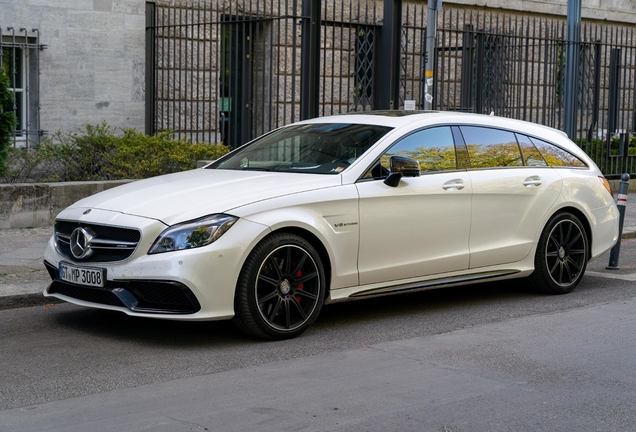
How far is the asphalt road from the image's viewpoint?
15.8 feet

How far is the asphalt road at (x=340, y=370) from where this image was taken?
480 cm

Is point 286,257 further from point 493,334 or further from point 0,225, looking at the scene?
point 0,225

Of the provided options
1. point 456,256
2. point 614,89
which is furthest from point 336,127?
point 614,89

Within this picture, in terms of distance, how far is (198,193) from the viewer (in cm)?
650

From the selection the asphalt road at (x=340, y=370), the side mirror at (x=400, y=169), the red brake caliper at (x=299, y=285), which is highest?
the side mirror at (x=400, y=169)

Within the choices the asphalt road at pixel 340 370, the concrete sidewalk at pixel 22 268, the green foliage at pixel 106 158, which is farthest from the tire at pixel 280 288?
the green foliage at pixel 106 158

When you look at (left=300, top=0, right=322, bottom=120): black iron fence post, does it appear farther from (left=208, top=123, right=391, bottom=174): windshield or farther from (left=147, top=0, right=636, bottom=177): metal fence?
(left=208, top=123, right=391, bottom=174): windshield

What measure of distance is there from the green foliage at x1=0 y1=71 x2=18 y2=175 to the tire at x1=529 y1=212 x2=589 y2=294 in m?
6.40

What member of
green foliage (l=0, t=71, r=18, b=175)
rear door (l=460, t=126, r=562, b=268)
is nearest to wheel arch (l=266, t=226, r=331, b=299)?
rear door (l=460, t=126, r=562, b=268)

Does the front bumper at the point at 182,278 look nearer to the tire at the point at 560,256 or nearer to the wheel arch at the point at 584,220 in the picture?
the tire at the point at 560,256

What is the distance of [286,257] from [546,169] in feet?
9.77

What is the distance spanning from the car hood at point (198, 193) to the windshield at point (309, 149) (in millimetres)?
245

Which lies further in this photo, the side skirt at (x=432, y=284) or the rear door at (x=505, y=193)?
the rear door at (x=505, y=193)

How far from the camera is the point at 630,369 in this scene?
5867 mm
